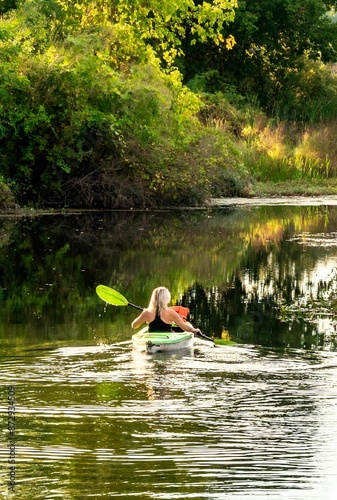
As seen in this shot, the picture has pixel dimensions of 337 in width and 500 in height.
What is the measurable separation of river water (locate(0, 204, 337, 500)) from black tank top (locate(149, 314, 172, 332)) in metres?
0.41

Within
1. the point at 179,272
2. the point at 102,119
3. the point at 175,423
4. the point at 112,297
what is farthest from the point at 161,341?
the point at 102,119

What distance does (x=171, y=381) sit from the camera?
1138 centimetres

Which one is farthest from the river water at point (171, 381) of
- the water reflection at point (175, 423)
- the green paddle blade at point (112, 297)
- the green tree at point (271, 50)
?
the green tree at point (271, 50)

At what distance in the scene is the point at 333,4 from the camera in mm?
57375

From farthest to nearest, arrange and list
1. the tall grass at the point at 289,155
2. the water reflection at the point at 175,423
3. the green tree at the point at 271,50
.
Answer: the green tree at the point at 271,50 < the tall grass at the point at 289,155 < the water reflection at the point at 175,423

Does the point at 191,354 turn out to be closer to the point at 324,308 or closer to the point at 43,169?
the point at 324,308

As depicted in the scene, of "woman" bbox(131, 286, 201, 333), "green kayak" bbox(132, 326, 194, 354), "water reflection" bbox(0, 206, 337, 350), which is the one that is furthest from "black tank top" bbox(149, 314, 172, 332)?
"water reflection" bbox(0, 206, 337, 350)

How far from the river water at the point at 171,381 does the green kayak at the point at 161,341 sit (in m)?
0.13

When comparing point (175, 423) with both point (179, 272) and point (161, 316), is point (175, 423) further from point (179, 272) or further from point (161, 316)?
point (179, 272)

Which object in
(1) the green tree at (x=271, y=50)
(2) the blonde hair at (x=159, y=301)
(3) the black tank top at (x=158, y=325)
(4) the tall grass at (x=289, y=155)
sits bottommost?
(3) the black tank top at (x=158, y=325)

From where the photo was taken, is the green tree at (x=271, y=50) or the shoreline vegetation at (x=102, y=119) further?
the green tree at (x=271, y=50)

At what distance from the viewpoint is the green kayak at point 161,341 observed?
Result: 12.6 m

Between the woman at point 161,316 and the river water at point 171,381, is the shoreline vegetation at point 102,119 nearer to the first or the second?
the river water at point 171,381

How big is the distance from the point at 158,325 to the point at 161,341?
2.19ft
